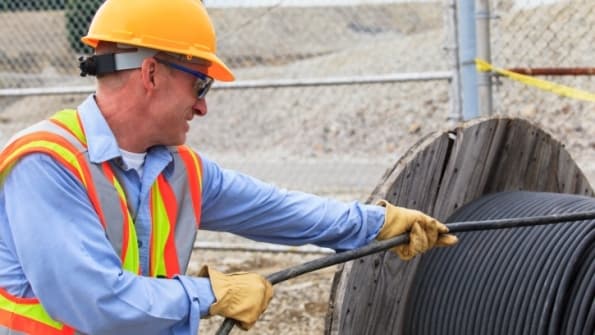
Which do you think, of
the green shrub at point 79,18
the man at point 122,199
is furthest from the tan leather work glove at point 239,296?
the green shrub at point 79,18

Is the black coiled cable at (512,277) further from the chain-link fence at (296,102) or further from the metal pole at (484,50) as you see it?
the chain-link fence at (296,102)

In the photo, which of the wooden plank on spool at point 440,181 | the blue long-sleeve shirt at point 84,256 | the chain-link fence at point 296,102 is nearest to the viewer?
the blue long-sleeve shirt at point 84,256

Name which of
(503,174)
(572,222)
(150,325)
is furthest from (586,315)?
(150,325)

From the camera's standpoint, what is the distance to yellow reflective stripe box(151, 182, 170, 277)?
2.97 meters

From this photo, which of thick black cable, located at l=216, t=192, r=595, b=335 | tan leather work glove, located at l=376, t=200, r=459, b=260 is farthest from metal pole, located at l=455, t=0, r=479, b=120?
tan leather work glove, located at l=376, t=200, r=459, b=260

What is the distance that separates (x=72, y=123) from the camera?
2883mm

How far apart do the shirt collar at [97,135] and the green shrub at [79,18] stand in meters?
10.1

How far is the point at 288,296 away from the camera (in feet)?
22.2

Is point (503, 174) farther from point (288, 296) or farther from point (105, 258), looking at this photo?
point (288, 296)

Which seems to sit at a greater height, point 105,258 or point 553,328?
point 105,258

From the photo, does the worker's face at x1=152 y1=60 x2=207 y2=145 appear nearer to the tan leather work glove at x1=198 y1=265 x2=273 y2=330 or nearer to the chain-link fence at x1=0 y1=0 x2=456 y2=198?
the tan leather work glove at x1=198 y1=265 x2=273 y2=330

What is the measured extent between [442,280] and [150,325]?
1532 mm

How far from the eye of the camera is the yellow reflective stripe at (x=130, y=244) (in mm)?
2830

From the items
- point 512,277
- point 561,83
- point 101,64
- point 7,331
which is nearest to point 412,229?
point 512,277
